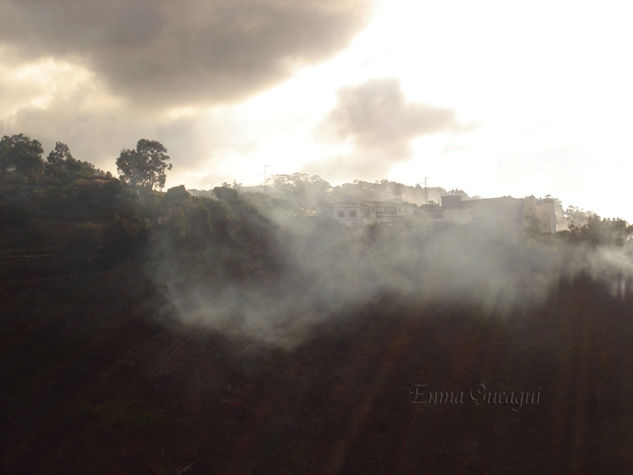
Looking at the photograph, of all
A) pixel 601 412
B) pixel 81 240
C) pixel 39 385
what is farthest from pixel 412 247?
pixel 81 240

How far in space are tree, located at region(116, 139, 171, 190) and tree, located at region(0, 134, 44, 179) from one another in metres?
11.9

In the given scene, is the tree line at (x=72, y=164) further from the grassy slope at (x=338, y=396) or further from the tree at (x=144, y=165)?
the grassy slope at (x=338, y=396)

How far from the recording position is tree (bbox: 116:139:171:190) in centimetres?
5931

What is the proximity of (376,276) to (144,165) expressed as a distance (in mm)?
49353

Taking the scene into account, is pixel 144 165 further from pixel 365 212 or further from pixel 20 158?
pixel 365 212

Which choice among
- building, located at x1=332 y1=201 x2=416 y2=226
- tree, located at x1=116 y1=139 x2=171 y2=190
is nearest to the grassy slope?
building, located at x1=332 y1=201 x2=416 y2=226

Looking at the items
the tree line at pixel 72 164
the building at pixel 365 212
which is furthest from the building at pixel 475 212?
the tree line at pixel 72 164

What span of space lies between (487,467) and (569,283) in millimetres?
10340

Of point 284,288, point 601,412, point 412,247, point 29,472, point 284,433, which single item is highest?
point 412,247

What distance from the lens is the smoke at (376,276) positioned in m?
17.9

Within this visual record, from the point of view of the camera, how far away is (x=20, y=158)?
6088 centimetres

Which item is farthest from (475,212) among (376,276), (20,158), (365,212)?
(20,158)

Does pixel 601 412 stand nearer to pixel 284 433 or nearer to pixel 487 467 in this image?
pixel 487 467

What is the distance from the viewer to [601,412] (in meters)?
11.9
